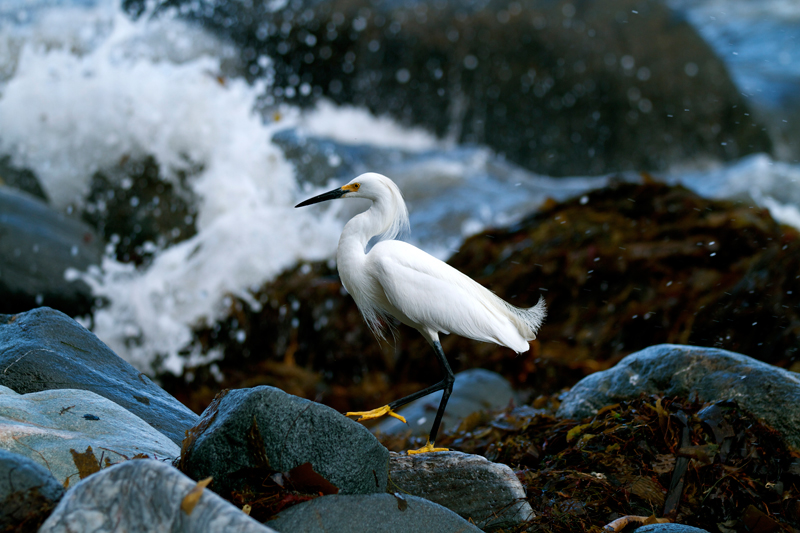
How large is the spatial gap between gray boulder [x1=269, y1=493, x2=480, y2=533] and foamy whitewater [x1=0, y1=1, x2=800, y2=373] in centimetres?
489

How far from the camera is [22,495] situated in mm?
Answer: 1544

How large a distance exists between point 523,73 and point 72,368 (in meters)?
10.8

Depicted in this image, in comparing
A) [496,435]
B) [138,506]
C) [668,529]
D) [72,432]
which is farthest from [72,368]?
[668,529]

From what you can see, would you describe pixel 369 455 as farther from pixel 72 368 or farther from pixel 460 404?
pixel 460 404

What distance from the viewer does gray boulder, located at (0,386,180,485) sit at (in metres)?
1.90

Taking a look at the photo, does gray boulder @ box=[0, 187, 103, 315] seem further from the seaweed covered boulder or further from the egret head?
the egret head

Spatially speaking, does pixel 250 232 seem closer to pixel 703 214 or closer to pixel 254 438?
pixel 703 214

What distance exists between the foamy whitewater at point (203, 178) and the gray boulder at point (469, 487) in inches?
178

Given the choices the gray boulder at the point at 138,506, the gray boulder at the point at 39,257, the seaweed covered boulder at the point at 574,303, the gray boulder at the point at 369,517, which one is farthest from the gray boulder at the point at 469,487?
the gray boulder at the point at 39,257

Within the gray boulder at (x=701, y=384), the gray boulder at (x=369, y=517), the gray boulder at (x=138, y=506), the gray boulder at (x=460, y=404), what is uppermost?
the gray boulder at (x=138, y=506)

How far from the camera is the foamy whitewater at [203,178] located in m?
6.86

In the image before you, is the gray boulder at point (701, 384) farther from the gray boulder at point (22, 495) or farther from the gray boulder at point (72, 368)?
the gray boulder at point (22, 495)

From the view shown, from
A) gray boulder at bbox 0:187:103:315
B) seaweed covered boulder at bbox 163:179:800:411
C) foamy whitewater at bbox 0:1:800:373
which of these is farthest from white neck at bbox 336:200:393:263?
gray boulder at bbox 0:187:103:315

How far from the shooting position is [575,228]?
622cm
